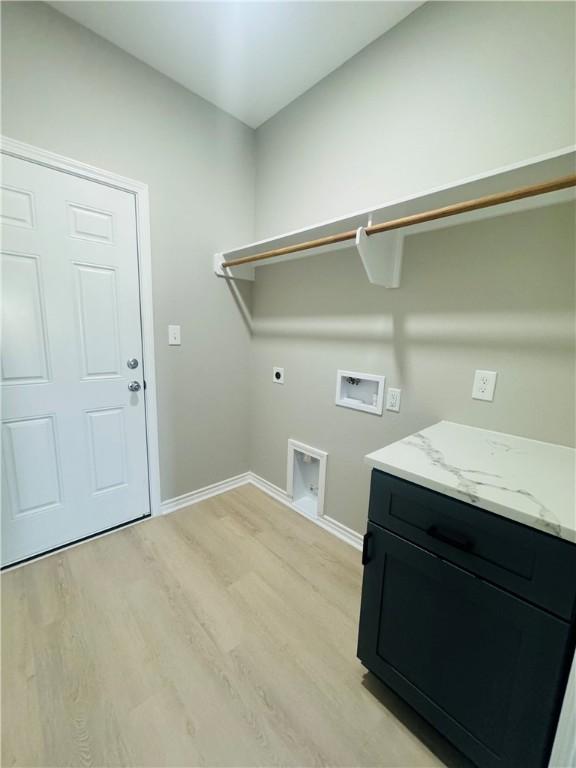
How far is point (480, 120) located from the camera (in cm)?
122

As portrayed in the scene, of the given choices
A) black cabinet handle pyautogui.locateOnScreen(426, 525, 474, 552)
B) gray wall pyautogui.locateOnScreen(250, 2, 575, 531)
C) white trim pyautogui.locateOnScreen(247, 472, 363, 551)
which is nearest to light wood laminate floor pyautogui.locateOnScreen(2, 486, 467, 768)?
white trim pyautogui.locateOnScreen(247, 472, 363, 551)

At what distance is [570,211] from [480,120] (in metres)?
0.52

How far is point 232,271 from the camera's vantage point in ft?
7.09

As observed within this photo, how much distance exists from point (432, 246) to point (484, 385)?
2.13 ft

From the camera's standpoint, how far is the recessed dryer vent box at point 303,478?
2109 mm

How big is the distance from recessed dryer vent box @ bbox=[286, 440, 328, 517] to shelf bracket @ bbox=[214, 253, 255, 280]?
122 centimetres

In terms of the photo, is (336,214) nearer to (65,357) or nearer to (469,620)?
(65,357)

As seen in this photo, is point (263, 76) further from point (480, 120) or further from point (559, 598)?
point (559, 598)

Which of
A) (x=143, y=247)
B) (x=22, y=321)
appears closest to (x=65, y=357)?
(x=22, y=321)

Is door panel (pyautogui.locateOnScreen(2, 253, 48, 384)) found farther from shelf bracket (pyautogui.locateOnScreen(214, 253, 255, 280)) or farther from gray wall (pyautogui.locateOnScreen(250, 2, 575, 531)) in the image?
gray wall (pyautogui.locateOnScreen(250, 2, 575, 531))

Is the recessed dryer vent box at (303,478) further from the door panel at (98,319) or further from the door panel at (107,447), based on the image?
the door panel at (98,319)

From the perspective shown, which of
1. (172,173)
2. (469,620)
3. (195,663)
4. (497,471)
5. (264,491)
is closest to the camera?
(469,620)

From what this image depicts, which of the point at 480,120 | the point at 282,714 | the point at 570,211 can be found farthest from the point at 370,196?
the point at 282,714

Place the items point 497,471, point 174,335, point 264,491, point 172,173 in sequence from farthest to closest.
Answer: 1. point 264,491
2. point 174,335
3. point 172,173
4. point 497,471
